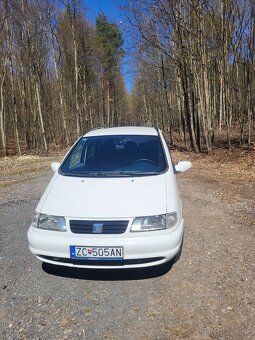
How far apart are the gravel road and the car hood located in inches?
34.0

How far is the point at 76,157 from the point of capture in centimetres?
577

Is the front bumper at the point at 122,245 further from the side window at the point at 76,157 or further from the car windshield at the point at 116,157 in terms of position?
the side window at the point at 76,157

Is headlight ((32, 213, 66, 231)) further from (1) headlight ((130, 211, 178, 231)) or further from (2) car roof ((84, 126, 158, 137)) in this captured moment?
(2) car roof ((84, 126, 158, 137))

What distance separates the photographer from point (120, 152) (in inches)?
222

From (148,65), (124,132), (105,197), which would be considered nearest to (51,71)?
(148,65)

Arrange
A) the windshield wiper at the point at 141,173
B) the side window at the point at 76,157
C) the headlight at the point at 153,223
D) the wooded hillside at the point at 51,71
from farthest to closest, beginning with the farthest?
1. the wooded hillside at the point at 51,71
2. the side window at the point at 76,157
3. the windshield wiper at the point at 141,173
4. the headlight at the point at 153,223

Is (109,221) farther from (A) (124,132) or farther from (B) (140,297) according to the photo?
(A) (124,132)

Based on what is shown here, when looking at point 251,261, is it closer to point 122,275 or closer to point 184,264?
point 184,264

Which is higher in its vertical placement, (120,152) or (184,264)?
(120,152)

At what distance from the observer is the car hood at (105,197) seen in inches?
160

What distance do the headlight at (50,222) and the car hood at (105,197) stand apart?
0.20 ft

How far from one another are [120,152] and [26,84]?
28.0m

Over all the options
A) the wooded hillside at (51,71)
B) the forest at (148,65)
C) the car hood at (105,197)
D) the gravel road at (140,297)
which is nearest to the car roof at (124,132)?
the car hood at (105,197)

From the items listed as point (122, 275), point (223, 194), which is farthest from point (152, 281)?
point (223, 194)
